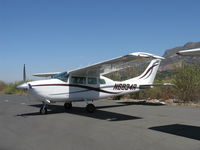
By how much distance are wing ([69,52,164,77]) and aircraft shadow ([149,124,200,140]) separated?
2628mm

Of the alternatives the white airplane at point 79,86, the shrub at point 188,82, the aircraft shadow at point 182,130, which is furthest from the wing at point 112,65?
the shrub at point 188,82

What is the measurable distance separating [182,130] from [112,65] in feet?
15.3

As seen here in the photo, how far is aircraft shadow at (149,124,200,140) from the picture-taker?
20.7ft

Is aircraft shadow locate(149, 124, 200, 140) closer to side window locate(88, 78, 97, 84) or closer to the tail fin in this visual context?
side window locate(88, 78, 97, 84)

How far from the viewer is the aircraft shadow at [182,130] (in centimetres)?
632

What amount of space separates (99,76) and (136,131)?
5995mm

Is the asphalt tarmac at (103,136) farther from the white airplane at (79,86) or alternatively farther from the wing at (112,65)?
the white airplane at (79,86)

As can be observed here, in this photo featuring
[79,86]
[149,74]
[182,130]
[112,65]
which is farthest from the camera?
[149,74]

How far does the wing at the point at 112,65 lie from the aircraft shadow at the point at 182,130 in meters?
2.63

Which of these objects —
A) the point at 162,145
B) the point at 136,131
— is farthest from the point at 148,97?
the point at 162,145

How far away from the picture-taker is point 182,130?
7.01 meters

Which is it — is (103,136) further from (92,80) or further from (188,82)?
(188,82)

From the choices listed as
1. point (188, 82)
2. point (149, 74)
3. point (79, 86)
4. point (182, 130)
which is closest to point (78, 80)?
point (79, 86)

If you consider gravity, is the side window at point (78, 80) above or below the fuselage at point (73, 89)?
above
